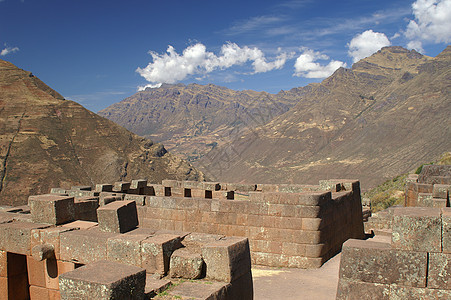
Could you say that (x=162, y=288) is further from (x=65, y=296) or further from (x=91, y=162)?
(x=91, y=162)

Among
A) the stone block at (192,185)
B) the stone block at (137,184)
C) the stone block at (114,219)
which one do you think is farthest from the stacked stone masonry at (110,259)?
the stone block at (192,185)

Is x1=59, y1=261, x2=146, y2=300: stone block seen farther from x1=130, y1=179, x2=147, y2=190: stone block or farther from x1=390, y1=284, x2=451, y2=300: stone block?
x1=130, y1=179, x2=147, y2=190: stone block

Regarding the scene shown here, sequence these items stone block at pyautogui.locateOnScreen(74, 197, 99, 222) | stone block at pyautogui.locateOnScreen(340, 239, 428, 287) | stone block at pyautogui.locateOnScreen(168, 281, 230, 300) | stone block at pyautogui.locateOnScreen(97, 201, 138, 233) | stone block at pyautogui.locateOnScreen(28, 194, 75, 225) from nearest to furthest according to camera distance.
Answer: stone block at pyautogui.locateOnScreen(168, 281, 230, 300) → stone block at pyautogui.locateOnScreen(340, 239, 428, 287) → stone block at pyautogui.locateOnScreen(97, 201, 138, 233) → stone block at pyautogui.locateOnScreen(28, 194, 75, 225) → stone block at pyautogui.locateOnScreen(74, 197, 99, 222)

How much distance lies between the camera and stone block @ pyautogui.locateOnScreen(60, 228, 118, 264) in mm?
6422

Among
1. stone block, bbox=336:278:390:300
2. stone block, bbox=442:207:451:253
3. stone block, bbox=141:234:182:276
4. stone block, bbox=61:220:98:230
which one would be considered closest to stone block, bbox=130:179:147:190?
stone block, bbox=61:220:98:230

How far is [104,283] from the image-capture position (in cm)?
441

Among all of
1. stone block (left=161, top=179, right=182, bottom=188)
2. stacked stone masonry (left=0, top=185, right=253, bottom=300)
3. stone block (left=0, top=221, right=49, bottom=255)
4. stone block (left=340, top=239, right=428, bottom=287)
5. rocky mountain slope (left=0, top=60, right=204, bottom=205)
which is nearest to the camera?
stacked stone masonry (left=0, top=185, right=253, bottom=300)

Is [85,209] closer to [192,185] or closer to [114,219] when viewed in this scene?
[114,219]

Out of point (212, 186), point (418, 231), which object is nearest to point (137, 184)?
point (212, 186)

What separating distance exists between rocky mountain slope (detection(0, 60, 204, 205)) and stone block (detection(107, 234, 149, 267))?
43.6 meters

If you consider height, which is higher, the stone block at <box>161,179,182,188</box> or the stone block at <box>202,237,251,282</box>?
the stone block at <box>161,179,182,188</box>

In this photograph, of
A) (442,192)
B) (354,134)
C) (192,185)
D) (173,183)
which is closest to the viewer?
(442,192)

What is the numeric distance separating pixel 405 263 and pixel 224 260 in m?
2.62

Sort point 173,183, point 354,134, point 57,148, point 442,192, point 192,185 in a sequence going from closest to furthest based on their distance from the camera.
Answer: point 442,192 → point 192,185 → point 173,183 → point 57,148 → point 354,134
